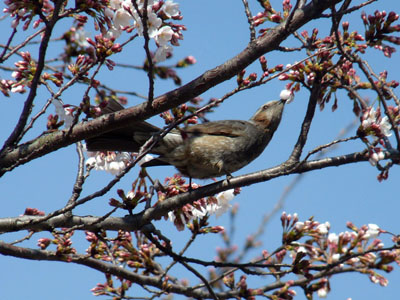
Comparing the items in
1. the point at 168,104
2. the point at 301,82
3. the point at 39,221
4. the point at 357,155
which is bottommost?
the point at 39,221

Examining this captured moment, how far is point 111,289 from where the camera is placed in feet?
14.8

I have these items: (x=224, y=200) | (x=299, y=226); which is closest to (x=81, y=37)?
(x=224, y=200)

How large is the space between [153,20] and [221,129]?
2194mm

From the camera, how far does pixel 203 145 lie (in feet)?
16.8

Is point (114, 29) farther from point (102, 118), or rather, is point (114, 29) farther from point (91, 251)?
point (91, 251)

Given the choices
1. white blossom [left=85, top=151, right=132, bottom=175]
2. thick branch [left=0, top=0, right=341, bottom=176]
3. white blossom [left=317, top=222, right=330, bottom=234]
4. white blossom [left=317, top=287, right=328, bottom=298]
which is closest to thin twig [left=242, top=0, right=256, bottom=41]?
thick branch [left=0, top=0, right=341, bottom=176]

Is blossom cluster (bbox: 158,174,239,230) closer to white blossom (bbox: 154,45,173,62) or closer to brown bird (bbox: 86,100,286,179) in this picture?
brown bird (bbox: 86,100,286,179)

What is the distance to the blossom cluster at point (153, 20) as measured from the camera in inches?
131

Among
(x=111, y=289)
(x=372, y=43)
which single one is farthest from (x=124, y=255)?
(x=372, y=43)

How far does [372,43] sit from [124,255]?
2517 millimetres

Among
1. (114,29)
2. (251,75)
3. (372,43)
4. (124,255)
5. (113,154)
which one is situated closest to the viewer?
(251,75)

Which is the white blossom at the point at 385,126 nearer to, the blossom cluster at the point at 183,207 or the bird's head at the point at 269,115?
the blossom cluster at the point at 183,207

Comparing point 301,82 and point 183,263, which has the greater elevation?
point 301,82

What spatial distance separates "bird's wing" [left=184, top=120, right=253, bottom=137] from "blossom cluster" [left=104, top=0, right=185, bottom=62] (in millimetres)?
1791
